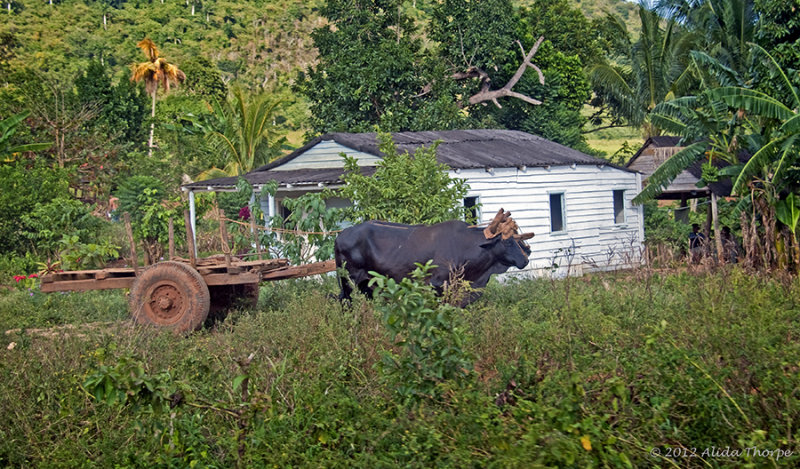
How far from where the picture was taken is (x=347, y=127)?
26953 mm

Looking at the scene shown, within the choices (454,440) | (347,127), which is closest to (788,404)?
(454,440)

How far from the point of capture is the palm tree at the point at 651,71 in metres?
28.8

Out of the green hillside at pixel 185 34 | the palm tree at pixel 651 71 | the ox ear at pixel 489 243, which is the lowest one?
the ox ear at pixel 489 243

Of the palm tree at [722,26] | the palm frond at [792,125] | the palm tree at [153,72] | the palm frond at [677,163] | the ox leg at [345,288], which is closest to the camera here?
the ox leg at [345,288]

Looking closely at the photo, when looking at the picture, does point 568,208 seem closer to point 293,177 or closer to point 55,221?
point 293,177

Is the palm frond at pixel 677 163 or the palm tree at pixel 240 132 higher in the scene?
the palm tree at pixel 240 132

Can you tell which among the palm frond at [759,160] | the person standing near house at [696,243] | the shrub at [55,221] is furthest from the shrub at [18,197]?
the palm frond at [759,160]

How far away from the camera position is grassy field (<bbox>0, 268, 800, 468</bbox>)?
4523 millimetres

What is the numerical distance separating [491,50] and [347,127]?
6672 millimetres

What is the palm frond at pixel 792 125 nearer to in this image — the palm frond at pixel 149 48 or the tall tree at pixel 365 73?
the tall tree at pixel 365 73

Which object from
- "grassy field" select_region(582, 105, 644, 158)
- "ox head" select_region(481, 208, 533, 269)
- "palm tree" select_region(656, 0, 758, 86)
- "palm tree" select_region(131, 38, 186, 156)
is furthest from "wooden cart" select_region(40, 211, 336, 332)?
"grassy field" select_region(582, 105, 644, 158)

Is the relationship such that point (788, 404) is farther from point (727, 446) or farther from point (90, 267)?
point (90, 267)

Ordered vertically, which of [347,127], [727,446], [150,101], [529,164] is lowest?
[727,446]

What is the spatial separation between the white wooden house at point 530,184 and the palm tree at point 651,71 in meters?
10.0
